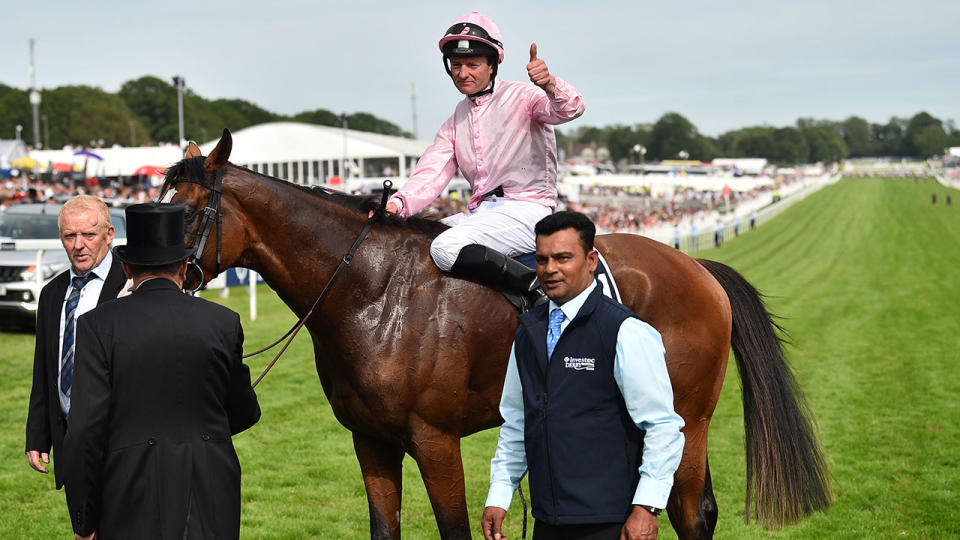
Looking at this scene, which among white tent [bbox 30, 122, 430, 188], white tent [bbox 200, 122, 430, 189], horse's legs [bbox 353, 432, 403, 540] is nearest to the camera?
horse's legs [bbox 353, 432, 403, 540]

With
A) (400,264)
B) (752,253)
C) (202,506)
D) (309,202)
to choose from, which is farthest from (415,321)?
(752,253)

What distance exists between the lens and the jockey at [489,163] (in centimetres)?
390

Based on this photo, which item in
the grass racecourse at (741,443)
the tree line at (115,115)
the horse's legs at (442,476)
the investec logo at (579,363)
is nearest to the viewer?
the investec logo at (579,363)

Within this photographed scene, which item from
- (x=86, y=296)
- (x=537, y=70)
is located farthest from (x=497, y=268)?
(x=86, y=296)

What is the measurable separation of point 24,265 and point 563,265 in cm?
1154

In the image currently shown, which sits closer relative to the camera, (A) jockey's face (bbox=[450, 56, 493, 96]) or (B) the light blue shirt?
(B) the light blue shirt

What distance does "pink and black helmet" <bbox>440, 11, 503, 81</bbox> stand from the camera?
3912 mm

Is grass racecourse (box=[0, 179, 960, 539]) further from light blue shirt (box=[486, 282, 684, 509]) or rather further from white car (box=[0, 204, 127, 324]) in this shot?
light blue shirt (box=[486, 282, 684, 509])

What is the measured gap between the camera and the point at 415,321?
152 inches

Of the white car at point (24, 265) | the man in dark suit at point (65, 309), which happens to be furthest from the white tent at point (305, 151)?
the man in dark suit at point (65, 309)

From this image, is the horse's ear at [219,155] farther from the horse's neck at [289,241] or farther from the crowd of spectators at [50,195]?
the crowd of spectators at [50,195]

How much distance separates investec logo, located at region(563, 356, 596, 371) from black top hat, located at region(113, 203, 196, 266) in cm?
130

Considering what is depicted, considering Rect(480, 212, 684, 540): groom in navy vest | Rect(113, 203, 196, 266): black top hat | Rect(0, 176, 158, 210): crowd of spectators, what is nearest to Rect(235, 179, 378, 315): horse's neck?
Rect(113, 203, 196, 266): black top hat

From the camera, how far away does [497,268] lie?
388cm
